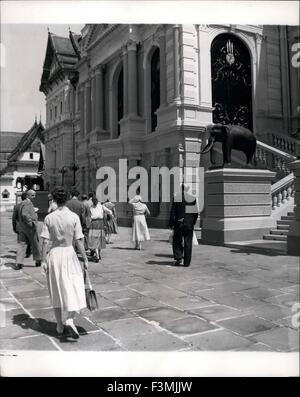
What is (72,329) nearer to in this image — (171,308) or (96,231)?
(171,308)

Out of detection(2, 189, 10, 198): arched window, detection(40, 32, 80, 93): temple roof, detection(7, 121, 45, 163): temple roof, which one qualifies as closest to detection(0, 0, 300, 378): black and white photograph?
detection(40, 32, 80, 93): temple roof

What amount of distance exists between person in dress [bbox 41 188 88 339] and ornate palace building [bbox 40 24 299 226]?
13.6m

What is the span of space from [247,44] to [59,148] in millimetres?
26469

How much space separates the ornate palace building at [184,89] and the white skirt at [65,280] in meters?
13.7

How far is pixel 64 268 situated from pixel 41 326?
3.25ft

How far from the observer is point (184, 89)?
701 inches

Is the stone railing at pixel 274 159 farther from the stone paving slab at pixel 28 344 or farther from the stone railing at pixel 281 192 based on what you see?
the stone paving slab at pixel 28 344

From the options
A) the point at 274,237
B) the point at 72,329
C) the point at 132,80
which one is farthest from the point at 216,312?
the point at 132,80

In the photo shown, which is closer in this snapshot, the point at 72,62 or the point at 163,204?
the point at 163,204

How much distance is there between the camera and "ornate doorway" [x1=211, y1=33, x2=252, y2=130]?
19031mm

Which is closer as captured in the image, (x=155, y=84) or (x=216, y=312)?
(x=216, y=312)

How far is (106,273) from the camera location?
27.5 feet
